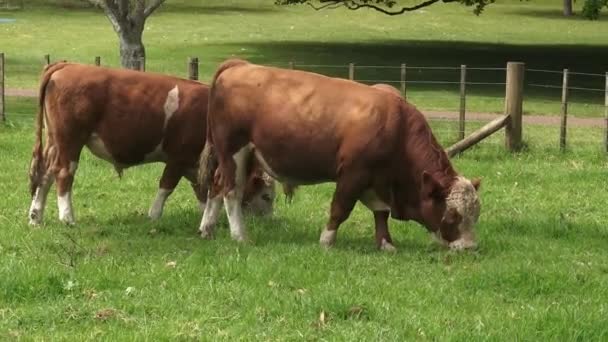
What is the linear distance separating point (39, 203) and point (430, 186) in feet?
12.1

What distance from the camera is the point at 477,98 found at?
86.6ft

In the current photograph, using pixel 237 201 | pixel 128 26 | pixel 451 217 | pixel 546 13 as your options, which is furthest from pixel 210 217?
pixel 546 13

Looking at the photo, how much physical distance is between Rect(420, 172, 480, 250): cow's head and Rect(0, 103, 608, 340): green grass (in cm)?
16

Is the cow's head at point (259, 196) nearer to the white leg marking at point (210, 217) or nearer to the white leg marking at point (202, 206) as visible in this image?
the white leg marking at point (202, 206)

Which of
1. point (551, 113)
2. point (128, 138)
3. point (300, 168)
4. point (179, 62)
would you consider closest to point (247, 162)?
point (300, 168)

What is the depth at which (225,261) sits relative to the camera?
8.30m

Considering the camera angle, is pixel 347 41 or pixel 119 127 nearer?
pixel 119 127

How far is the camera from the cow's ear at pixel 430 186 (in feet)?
29.7

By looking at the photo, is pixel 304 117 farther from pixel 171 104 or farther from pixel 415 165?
pixel 171 104

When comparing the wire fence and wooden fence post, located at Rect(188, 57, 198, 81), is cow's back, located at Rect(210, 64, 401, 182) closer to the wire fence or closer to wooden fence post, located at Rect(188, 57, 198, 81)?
wooden fence post, located at Rect(188, 57, 198, 81)

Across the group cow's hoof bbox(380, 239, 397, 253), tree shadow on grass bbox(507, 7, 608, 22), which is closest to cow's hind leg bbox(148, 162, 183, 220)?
cow's hoof bbox(380, 239, 397, 253)

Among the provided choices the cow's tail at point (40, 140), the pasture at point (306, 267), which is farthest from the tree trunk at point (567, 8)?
the cow's tail at point (40, 140)

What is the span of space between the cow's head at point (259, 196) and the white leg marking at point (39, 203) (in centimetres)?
189

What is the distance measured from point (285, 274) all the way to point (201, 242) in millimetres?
1665
